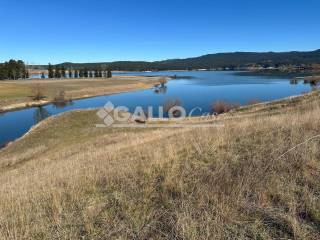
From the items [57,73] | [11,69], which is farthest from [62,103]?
[57,73]

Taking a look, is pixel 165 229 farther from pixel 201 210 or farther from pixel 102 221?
pixel 102 221

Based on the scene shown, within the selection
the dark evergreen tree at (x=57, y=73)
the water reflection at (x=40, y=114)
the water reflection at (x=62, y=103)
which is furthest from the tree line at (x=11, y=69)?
the water reflection at (x=40, y=114)

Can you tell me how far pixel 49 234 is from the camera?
3.96 m

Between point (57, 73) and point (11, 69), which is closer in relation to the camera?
point (11, 69)

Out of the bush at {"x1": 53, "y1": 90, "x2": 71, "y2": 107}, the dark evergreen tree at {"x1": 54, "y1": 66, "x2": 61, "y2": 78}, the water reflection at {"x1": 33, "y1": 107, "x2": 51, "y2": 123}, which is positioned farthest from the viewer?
the dark evergreen tree at {"x1": 54, "y1": 66, "x2": 61, "y2": 78}

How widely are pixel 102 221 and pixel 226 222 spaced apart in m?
1.62

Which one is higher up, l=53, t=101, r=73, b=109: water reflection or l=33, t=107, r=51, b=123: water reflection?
l=53, t=101, r=73, b=109: water reflection

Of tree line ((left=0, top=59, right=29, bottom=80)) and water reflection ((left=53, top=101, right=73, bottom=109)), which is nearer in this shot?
water reflection ((left=53, top=101, right=73, bottom=109))

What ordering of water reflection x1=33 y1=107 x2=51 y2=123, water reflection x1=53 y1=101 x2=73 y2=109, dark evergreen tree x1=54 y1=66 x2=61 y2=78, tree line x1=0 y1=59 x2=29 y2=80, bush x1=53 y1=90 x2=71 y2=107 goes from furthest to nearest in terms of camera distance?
dark evergreen tree x1=54 y1=66 x2=61 y2=78 < tree line x1=0 y1=59 x2=29 y2=80 < bush x1=53 y1=90 x2=71 y2=107 < water reflection x1=53 y1=101 x2=73 y2=109 < water reflection x1=33 y1=107 x2=51 y2=123

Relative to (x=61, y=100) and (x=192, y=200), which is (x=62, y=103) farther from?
(x=192, y=200)

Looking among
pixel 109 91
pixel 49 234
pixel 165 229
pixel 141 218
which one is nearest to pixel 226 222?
pixel 165 229

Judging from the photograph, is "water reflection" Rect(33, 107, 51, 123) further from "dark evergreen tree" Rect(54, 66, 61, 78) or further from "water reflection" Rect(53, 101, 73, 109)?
"dark evergreen tree" Rect(54, 66, 61, 78)

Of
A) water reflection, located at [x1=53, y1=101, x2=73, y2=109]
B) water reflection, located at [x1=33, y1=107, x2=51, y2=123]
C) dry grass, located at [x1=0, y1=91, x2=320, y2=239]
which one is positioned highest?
dry grass, located at [x1=0, y1=91, x2=320, y2=239]

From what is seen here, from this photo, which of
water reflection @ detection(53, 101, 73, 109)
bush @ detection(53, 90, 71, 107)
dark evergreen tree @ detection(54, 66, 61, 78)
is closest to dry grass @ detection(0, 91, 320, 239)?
water reflection @ detection(53, 101, 73, 109)
